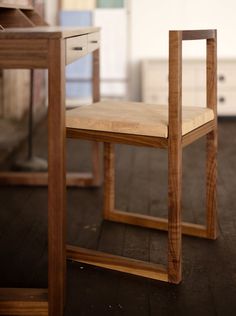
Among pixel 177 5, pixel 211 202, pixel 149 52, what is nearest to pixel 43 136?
pixel 149 52

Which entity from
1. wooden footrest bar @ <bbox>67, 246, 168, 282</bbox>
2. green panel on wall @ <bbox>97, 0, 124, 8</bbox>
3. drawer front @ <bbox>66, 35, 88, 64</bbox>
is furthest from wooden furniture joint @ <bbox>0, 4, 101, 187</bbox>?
green panel on wall @ <bbox>97, 0, 124, 8</bbox>

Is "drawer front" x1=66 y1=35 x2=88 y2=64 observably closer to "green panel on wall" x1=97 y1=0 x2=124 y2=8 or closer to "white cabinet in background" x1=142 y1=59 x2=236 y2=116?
"white cabinet in background" x1=142 y1=59 x2=236 y2=116

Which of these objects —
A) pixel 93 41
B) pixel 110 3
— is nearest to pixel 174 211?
pixel 93 41

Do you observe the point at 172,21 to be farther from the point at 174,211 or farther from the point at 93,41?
the point at 174,211

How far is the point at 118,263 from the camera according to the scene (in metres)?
1.79

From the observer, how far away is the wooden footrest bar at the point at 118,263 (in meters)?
1.74

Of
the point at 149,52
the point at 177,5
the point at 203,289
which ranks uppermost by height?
the point at 177,5

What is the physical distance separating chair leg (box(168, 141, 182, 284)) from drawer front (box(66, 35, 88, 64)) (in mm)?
394

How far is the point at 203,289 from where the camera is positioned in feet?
5.45

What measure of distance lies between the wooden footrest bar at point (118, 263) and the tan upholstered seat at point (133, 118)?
0.42 m

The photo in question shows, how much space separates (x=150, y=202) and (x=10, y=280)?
3.17ft

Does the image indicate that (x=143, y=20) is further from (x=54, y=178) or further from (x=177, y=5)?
(x=54, y=178)

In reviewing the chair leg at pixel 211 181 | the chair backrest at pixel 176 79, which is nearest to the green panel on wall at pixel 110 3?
the chair leg at pixel 211 181

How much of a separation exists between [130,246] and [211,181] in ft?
1.24
